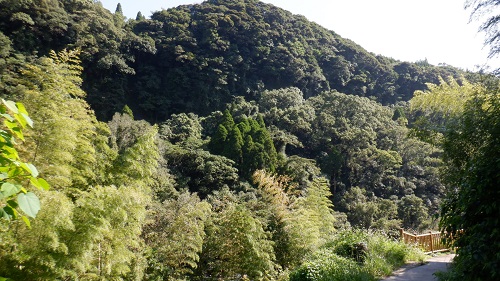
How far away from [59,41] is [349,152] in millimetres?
22566

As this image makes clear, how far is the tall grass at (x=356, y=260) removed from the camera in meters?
5.96

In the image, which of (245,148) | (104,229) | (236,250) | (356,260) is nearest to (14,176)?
(104,229)

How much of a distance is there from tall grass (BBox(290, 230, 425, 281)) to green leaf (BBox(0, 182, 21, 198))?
5.50 m

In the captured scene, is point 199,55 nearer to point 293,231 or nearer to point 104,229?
point 293,231

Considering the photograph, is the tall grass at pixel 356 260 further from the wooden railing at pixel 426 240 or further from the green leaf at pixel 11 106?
the green leaf at pixel 11 106

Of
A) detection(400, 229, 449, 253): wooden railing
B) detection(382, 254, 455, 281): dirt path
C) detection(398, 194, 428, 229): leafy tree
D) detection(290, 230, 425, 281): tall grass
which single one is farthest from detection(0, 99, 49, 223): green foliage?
detection(398, 194, 428, 229): leafy tree

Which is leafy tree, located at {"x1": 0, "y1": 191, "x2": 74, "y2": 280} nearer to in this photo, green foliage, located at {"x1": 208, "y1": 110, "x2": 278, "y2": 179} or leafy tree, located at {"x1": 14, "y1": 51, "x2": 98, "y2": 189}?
leafy tree, located at {"x1": 14, "y1": 51, "x2": 98, "y2": 189}

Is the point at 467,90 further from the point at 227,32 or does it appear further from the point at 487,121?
the point at 227,32

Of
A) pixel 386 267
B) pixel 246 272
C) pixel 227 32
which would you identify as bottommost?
pixel 246 272

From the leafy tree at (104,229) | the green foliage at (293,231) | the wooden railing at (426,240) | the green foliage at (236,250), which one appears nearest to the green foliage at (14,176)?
the leafy tree at (104,229)

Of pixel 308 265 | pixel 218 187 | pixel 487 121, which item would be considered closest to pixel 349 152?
pixel 218 187

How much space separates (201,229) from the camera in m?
8.85

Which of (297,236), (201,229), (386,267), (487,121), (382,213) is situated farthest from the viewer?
(382,213)

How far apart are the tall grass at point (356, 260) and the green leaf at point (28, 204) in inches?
216
